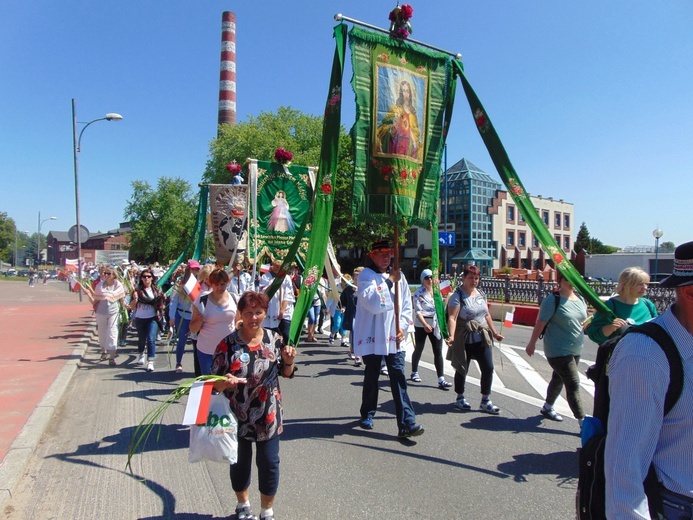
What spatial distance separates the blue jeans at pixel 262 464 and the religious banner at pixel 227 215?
318 inches

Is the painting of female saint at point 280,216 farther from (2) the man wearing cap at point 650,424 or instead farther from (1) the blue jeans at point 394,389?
(2) the man wearing cap at point 650,424

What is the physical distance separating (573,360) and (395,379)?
198 cm

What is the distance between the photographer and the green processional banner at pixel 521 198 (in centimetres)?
450

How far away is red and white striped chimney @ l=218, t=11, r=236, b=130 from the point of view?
51.6 meters

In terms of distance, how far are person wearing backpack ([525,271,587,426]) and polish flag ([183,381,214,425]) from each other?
3.85m

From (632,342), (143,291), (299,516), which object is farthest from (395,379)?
(143,291)

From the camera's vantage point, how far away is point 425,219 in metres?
6.04

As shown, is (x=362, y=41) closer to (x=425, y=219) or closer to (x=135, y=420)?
(x=425, y=219)

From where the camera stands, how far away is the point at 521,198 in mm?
4984

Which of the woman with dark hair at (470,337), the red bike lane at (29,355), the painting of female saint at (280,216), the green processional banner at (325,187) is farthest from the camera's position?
the painting of female saint at (280,216)

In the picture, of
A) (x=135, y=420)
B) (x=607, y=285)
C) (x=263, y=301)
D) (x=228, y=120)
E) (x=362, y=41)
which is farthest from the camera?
(x=228, y=120)

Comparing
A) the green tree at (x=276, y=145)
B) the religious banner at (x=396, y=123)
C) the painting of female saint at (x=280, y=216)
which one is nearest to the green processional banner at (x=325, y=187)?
the religious banner at (x=396, y=123)

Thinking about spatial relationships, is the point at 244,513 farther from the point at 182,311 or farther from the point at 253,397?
the point at 182,311

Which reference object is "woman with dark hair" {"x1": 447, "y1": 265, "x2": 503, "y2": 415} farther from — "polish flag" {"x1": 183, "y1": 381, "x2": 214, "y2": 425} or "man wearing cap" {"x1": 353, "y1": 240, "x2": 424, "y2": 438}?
"polish flag" {"x1": 183, "y1": 381, "x2": 214, "y2": 425}
